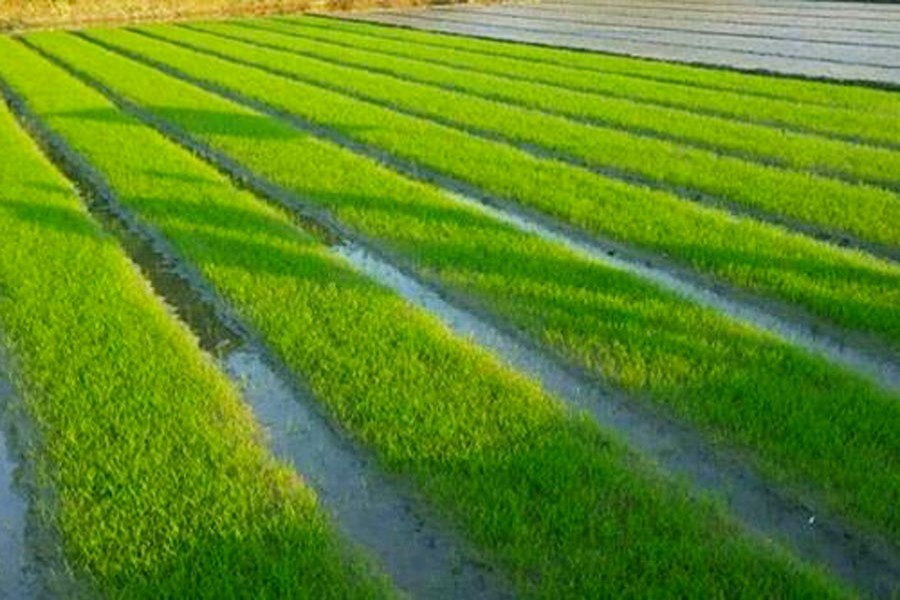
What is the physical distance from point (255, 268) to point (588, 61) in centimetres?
1325

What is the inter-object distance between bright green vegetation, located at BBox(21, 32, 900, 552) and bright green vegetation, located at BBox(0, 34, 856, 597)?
1.61 feet

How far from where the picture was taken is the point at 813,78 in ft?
52.4

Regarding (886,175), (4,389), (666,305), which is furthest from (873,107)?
(4,389)

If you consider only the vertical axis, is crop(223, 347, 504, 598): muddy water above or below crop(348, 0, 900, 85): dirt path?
above

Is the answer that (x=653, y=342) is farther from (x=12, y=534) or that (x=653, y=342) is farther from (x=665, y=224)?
(x=12, y=534)

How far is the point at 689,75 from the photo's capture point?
16.7 metres

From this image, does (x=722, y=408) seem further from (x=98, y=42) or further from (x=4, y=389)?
(x=98, y=42)

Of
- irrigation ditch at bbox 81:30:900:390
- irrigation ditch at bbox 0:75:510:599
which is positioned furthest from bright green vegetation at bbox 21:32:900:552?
irrigation ditch at bbox 0:75:510:599

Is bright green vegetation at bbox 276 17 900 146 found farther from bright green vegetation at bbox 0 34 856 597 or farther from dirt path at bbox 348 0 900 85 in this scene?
bright green vegetation at bbox 0 34 856 597

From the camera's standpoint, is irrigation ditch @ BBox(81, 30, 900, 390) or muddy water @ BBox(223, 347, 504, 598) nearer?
muddy water @ BBox(223, 347, 504, 598)

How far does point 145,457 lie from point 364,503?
1027mm

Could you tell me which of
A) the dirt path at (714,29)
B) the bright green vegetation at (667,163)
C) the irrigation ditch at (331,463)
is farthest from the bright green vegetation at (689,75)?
the irrigation ditch at (331,463)

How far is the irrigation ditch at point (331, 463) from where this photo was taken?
3.79 metres

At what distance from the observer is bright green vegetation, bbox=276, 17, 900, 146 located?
11.9 meters
